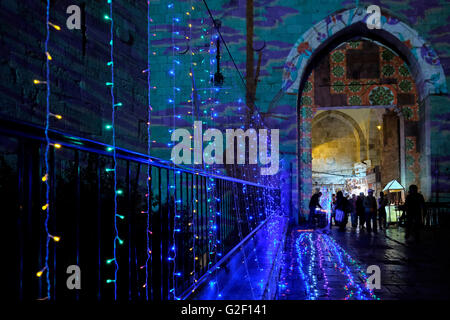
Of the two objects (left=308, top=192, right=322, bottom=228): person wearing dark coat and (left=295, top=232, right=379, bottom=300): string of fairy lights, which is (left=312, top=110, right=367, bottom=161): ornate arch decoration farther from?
(left=295, top=232, right=379, bottom=300): string of fairy lights

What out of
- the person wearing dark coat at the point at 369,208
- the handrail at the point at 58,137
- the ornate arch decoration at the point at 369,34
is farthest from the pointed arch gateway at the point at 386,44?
the handrail at the point at 58,137

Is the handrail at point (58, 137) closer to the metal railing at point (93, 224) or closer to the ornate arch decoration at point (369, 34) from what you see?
the metal railing at point (93, 224)

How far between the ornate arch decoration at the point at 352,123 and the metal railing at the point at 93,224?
59.8 feet

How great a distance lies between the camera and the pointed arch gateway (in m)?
11.0

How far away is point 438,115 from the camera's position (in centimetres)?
1094

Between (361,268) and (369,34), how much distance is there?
8979 millimetres

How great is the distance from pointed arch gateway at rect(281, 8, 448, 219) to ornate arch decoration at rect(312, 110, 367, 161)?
10942mm

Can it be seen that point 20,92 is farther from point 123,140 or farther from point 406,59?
point 406,59

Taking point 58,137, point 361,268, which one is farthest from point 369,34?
point 58,137

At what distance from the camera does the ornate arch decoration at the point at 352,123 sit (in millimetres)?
22609

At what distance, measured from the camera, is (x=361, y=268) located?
5.05 meters

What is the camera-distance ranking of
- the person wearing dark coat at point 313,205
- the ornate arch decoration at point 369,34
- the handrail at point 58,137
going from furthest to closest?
1. the person wearing dark coat at point 313,205
2. the ornate arch decoration at point 369,34
3. the handrail at point 58,137

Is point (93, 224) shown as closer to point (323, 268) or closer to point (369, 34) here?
point (323, 268)
